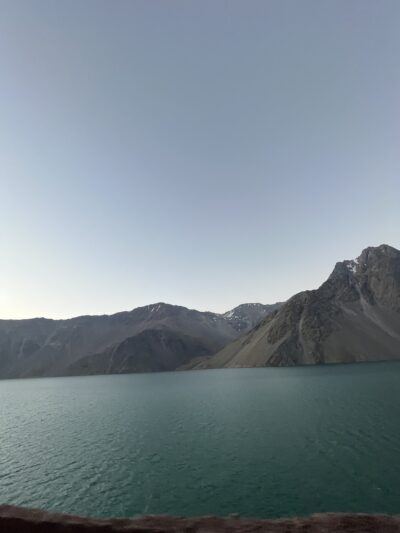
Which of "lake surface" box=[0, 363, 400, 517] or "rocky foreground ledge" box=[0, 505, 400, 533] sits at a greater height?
"rocky foreground ledge" box=[0, 505, 400, 533]

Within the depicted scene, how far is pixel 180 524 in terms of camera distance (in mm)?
9891

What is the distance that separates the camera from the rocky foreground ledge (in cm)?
963

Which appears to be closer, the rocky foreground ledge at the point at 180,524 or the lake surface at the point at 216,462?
the rocky foreground ledge at the point at 180,524

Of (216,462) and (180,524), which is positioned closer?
(180,524)

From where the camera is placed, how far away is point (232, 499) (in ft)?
99.3

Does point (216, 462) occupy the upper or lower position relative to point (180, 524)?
lower

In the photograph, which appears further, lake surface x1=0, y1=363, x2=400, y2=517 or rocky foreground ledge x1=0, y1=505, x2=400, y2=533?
lake surface x1=0, y1=363, x2=400, y2=517

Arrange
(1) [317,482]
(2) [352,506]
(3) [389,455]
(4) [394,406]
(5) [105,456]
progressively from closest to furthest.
Answer: 1. (2) [352,506]
2. (1) [317,482]
3. (3) [389,455]
4. (5) [105,456]
5. (4) [394,406]

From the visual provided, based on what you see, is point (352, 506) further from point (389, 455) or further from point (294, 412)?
A: point (294, 412)

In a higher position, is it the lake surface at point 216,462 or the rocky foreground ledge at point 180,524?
the rocky foreground ledge at point 180,524

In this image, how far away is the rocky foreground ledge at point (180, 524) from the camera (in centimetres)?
963

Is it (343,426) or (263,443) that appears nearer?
(263,443)

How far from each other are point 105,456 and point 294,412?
39.3 m

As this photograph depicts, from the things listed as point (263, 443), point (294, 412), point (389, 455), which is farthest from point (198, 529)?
point (294, 412)
